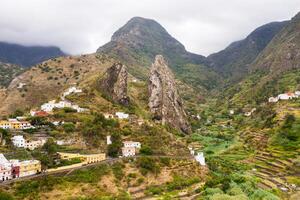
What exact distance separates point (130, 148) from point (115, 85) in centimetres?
5757

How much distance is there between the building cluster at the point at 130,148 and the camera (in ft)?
286

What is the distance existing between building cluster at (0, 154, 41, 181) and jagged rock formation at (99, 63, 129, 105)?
6439 cm

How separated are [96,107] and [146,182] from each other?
140 feet

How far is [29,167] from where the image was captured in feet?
232

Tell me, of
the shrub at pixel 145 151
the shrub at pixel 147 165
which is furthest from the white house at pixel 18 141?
the shrub at pixel 145 151

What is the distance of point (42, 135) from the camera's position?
3383 inches

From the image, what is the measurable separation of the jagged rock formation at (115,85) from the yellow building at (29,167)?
63.7 metres

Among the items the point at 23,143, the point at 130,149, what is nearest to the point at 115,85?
the point at 130,149

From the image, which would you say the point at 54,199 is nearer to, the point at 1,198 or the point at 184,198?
the point at 1,198

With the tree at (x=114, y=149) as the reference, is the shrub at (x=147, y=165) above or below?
below

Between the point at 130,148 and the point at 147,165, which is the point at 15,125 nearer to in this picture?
the point at 130,148

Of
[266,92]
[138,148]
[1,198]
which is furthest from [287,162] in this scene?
[266,92]

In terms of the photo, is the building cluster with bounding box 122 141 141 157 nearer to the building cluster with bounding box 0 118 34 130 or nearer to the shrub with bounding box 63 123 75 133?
the shrub with bounding box 63 123 75 133

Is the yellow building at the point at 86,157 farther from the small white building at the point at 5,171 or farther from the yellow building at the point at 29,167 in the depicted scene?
the small white building at the point at 5,171
